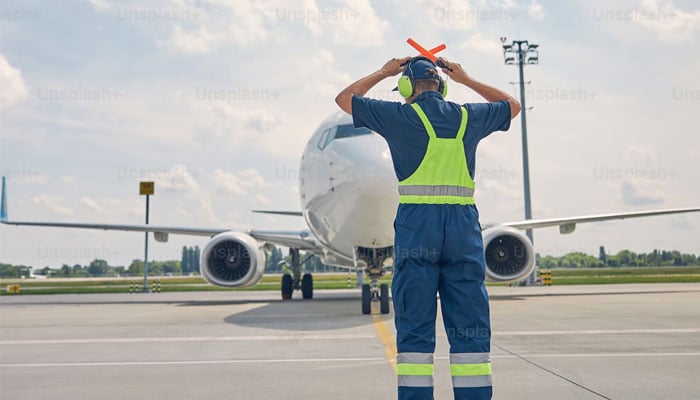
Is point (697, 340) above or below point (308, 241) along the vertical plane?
below

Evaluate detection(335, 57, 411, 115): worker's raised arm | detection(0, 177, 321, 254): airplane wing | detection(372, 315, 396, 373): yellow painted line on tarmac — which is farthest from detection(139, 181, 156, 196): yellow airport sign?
detection(335, 57, 411, 115): worker's raised arm

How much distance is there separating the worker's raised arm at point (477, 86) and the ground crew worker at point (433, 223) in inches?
1.0

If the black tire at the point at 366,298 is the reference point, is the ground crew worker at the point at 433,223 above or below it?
above

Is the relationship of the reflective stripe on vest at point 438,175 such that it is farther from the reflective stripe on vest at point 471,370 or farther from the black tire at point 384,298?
the black tire at point 384,298

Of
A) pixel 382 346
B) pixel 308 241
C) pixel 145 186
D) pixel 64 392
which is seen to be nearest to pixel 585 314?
pixel 382 346

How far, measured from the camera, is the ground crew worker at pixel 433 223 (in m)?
3.19

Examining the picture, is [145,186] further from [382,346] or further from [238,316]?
[382,346]

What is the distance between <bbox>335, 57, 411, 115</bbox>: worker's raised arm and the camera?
3.53 meters

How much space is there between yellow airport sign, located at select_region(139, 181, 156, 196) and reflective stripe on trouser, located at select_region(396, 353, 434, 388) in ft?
97.6

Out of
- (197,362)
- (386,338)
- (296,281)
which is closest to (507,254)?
(386,338)

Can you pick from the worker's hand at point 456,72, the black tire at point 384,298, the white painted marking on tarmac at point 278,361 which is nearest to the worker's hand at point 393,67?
the worker's hand at point 456,72

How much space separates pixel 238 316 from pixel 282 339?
4.22 metres

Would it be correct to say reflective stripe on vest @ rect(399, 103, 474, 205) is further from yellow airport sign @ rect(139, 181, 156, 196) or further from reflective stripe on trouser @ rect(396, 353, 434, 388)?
yellow airport sign @ rect(139, 181, 156, 196)

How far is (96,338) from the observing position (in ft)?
28.3
